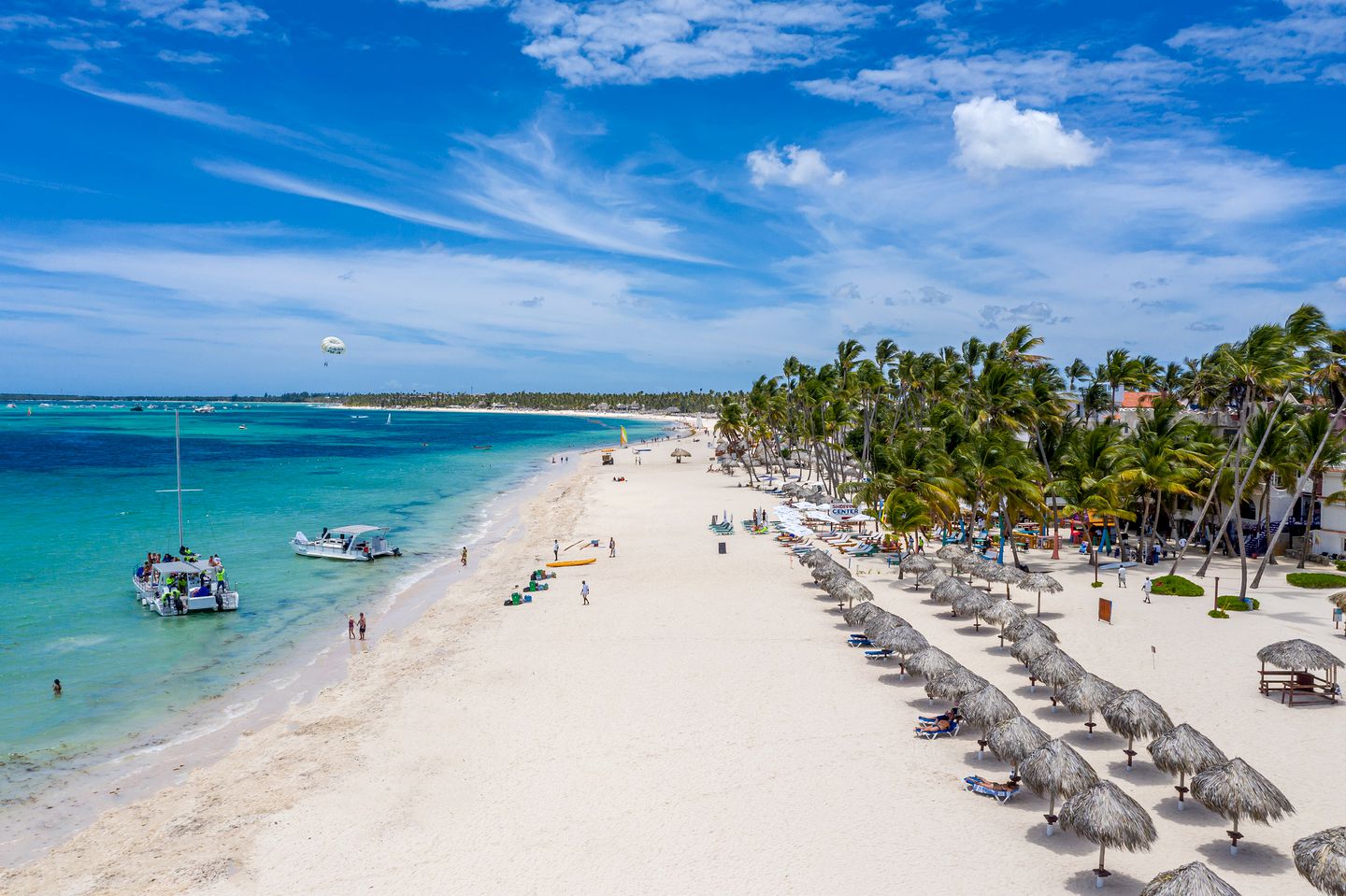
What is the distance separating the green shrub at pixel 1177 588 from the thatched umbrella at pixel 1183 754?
16.0 m

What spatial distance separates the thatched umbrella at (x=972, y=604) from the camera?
77.8 feet

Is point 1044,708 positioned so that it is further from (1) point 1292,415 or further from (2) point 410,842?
(1) point 1292,415

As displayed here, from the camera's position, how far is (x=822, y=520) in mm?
42719

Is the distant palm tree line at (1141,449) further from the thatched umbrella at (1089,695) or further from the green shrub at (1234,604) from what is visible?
the thatched umbrella at (1089,695)

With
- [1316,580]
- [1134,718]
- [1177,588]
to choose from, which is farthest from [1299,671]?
[1316,580]

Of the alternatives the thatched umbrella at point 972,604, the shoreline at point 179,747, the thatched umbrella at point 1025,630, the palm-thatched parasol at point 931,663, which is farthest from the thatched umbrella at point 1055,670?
the shoreline at point 179,747

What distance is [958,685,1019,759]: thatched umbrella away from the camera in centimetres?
1555

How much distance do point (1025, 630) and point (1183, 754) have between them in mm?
6781

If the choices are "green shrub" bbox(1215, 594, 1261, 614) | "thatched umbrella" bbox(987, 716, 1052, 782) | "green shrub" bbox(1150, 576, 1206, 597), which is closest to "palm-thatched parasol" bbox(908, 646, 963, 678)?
"thatched umbrella" bbox(987, 716, 1052, 782)

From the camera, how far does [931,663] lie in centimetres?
1820

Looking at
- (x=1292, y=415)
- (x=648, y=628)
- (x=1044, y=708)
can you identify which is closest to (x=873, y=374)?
(x=1292, y=415)

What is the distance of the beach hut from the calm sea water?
86.9 ft

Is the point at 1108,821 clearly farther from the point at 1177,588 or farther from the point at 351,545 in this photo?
the point at 351,545

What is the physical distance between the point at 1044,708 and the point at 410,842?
14.0 m
